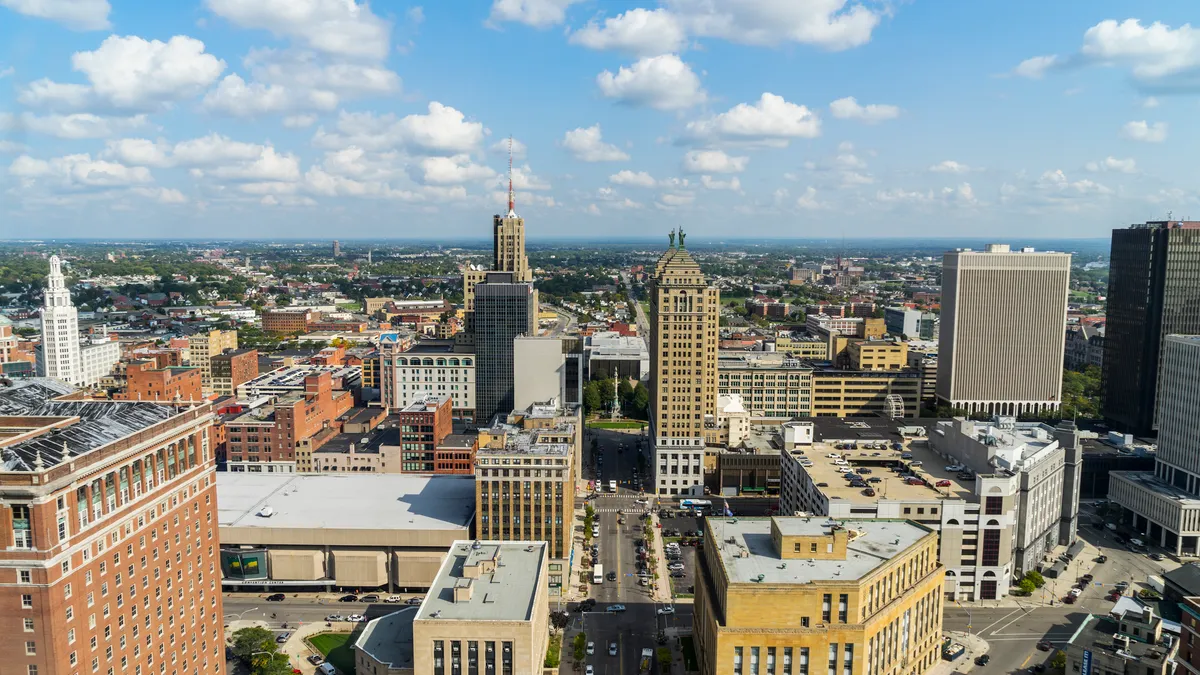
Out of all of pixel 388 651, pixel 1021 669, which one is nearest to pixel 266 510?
pixel 388 651

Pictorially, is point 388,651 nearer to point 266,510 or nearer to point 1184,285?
point 266,510

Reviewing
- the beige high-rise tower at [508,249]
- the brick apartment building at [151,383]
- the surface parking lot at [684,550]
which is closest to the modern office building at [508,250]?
the beige high-rise tower at [508,249]

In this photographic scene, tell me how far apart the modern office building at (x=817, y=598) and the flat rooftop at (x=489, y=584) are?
15.5 meters

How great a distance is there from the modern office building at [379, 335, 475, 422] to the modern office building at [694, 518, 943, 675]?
98.4 metres

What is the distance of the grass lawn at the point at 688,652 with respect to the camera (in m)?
75.6

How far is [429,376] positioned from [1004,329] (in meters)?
119

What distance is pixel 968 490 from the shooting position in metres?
94.4

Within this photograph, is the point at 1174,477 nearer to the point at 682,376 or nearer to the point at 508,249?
the point at 682,376

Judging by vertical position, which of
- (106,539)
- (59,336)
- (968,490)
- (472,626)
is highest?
(106,539)

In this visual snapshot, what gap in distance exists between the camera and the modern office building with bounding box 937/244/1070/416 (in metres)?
165

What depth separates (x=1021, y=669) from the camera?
76250 millimetres

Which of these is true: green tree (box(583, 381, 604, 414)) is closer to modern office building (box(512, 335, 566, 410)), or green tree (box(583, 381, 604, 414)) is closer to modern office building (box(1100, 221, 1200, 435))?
modern office building (box(512, 335, 566, 410))

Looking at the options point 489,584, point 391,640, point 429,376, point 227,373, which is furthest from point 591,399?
point 391,640

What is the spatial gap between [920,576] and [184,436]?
60.9 meters
